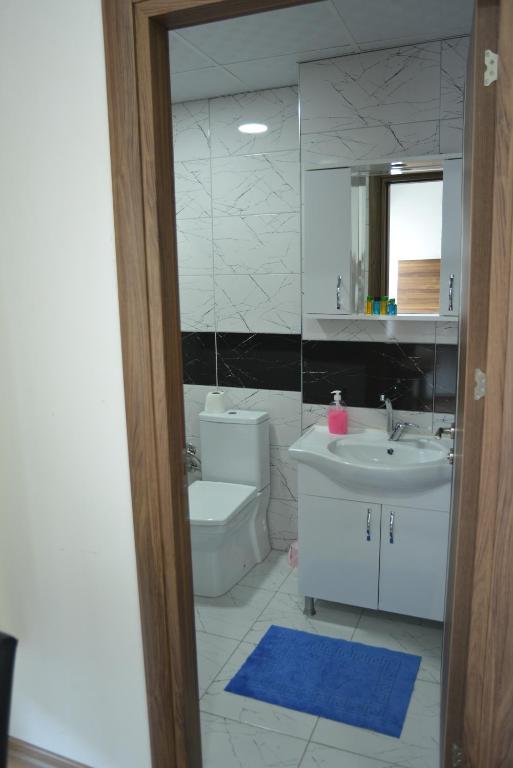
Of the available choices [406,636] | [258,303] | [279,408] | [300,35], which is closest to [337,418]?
[279,408]

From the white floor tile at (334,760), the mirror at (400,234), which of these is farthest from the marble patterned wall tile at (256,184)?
the white floor tile at (334,760)

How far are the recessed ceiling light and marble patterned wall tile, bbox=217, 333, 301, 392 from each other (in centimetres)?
104

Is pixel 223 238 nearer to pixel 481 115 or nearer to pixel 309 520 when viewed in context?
pixel 309 520

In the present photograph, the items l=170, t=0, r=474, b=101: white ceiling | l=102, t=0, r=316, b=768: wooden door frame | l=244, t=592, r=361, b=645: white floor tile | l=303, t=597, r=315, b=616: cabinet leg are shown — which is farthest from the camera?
l=303, t=597, r=315, b=616: cabinet leg

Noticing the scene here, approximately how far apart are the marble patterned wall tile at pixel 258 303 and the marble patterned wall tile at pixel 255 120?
2.16 ft

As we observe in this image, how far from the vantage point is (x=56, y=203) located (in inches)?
61.5

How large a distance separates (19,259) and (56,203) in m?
0.20

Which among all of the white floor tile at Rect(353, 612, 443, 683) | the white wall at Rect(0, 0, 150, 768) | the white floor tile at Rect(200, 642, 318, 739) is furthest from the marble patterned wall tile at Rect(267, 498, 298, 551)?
the white wall at Rect(0, 0, 150, 768)

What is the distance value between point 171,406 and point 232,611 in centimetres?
164

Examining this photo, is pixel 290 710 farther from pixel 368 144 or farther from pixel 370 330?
pixel 368 144

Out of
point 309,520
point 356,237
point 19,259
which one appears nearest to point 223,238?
point 356,237

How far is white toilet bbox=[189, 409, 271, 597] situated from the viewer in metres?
2.93

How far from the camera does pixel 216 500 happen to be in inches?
120

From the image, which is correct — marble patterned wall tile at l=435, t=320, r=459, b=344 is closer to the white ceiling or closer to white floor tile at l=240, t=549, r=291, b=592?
the white ceiling
